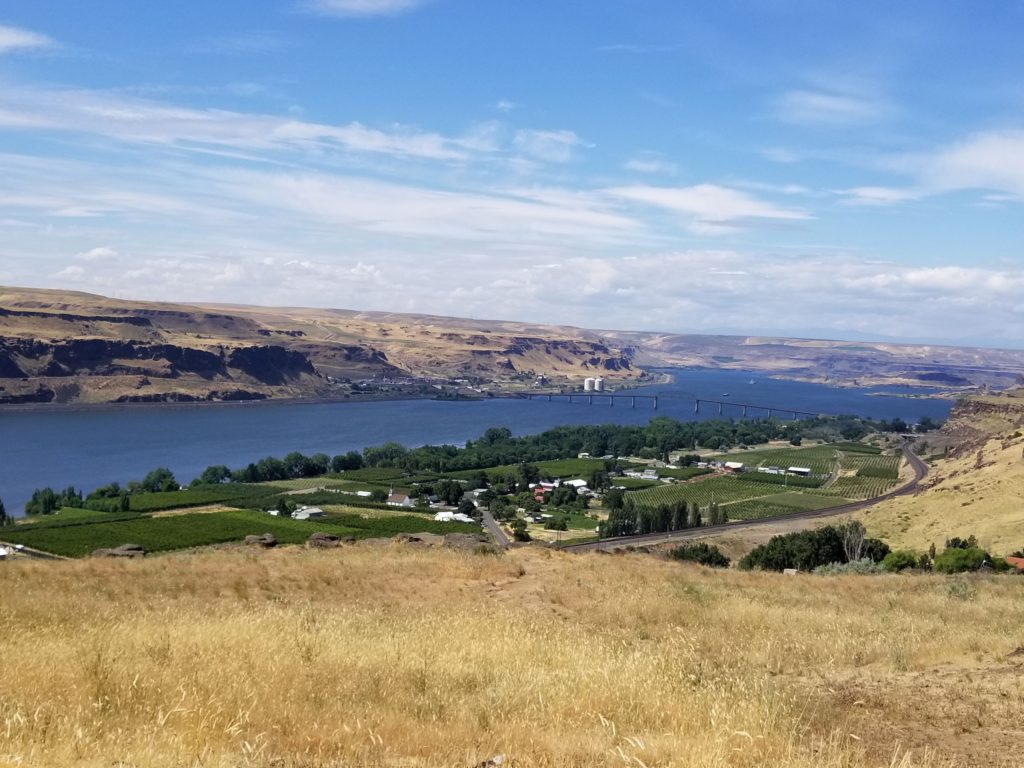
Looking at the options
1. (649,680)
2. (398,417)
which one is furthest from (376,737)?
(398,417)

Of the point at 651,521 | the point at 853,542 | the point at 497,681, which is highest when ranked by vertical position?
the point at 497,681

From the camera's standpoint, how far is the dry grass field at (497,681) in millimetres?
3762

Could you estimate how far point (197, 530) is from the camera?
47.5m

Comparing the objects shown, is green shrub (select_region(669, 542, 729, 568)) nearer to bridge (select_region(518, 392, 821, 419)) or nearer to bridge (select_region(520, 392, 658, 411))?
bridge (select_region(518, 392, 821, 419))

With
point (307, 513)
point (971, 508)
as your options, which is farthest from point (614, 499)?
point (971, 508)

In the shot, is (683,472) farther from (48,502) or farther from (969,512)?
(48,502)

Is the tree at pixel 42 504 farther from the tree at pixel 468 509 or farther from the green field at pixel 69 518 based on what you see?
the tree at pixel 468 509

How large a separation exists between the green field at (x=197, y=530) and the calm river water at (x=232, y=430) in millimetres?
14611

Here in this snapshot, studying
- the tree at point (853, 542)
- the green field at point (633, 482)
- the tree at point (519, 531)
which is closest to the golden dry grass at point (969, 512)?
the tree at point (853, 542)

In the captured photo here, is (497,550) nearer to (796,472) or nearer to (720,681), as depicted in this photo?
(720,681)

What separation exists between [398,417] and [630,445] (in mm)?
42960

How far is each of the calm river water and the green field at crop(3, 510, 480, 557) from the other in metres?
14.6

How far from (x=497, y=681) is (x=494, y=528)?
5038 centimetres

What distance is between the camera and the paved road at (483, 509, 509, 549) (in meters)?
49.7
